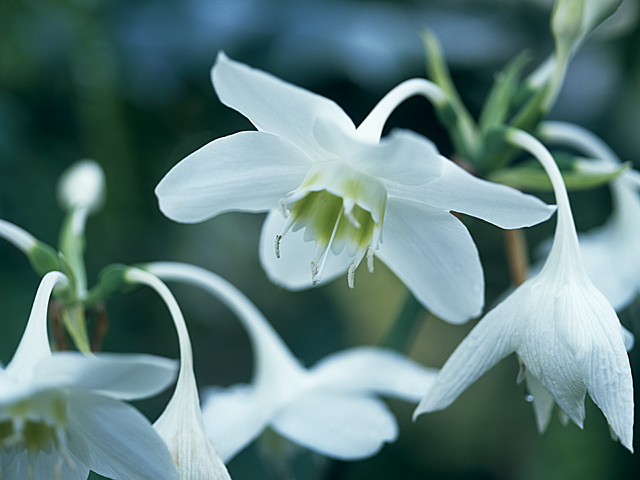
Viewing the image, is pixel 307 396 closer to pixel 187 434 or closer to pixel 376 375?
pixel 376 375

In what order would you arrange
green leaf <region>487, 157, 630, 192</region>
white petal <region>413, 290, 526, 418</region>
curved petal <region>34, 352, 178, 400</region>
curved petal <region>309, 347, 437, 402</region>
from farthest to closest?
curved petal <region>309, 347, 437, 402</region>
green leaf <region>487, 157, 630, 192</region>
white petal <region>413, 290, 526, 418</region>
curved petal <region>34, 352, 178, 400</region>

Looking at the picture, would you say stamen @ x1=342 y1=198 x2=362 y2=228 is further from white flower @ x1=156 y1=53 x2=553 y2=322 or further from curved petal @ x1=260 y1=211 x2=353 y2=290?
curved petal @ x1=260 y1=211 x2=353 y2=290

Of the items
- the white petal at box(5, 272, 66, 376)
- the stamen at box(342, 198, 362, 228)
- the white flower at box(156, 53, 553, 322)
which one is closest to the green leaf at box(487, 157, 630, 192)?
the white flower at box(156, 53, 553, 322)

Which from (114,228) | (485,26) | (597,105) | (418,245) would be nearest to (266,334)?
(418,245)

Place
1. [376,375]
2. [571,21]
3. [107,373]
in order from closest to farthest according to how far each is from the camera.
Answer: [107,373], [571,21], [376,375]

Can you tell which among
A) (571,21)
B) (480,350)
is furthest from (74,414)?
(571,21)

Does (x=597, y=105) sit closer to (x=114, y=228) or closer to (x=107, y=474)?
(x=114, y=228)
